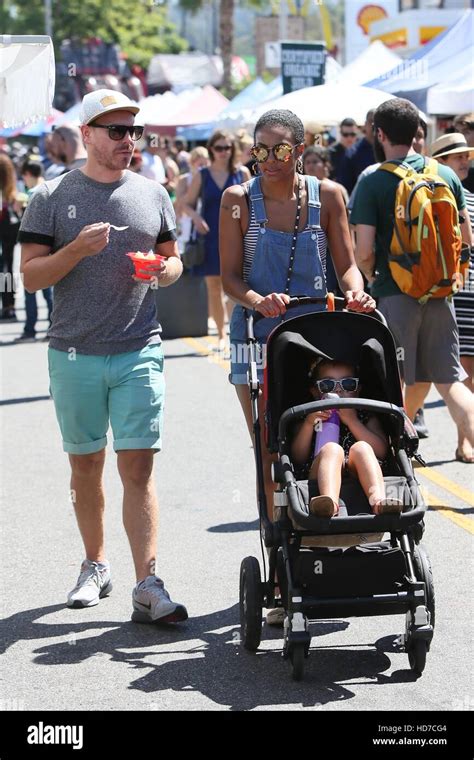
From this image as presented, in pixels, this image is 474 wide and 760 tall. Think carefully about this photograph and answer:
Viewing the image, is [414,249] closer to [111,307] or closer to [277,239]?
[277,239]

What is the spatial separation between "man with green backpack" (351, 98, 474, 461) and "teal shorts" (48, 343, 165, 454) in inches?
85.5

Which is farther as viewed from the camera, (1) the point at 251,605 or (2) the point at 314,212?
(2) the point at 314,212

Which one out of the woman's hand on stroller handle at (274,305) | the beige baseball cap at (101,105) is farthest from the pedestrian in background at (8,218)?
the woman's hand on stroller handle at (274,305)

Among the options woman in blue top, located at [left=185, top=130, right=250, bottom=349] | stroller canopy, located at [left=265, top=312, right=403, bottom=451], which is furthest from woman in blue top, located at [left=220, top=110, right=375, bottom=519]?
woman in blue top, located at [left=185, top=130, right=250, bottom=349]

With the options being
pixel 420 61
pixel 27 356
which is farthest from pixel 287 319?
pixel 420 61

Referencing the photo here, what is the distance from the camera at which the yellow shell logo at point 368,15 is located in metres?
45.3

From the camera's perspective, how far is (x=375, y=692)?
15.6 feet

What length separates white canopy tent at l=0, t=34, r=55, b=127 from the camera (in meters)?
5.84

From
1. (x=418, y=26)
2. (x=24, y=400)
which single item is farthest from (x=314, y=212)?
(x=418, y=26)

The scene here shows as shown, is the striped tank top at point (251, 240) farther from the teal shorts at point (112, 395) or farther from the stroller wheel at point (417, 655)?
the stroller wheel at point (417, 655)

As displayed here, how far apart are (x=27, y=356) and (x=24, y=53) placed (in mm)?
8619

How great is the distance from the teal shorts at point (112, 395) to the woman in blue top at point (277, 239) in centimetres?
36

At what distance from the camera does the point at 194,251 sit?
14031 millimetres

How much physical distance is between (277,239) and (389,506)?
1348 mm
